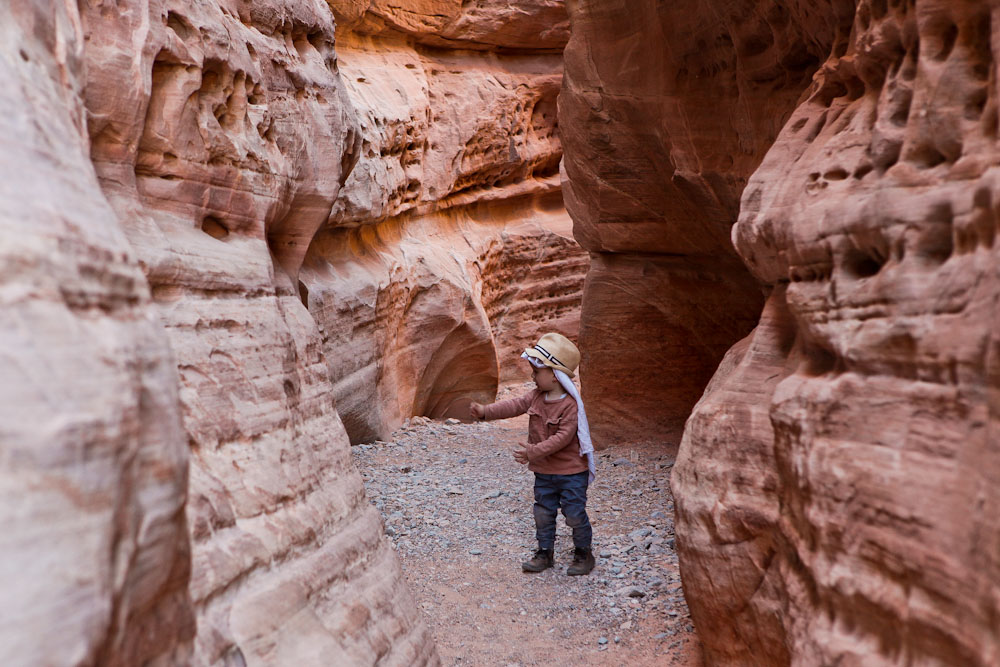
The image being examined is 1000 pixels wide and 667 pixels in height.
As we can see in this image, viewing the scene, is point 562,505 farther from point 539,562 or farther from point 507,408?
point 507,408

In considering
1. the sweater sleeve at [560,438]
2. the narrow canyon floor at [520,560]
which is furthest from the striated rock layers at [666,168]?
the sweater sleeve at [560,438]

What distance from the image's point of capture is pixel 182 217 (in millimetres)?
3377

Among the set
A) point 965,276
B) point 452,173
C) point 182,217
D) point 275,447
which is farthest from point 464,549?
point 452,173

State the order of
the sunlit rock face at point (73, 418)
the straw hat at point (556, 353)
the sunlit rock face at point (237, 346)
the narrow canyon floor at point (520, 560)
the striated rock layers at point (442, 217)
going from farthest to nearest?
the striated rock layers at point (442, 217) → the straw hat at point (556, 353) → the narrow canyon floor at point (520, 560) → the sunlit rock face at point (237, 346) → the sunlit rock face at point (73, 418)

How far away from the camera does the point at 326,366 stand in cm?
414

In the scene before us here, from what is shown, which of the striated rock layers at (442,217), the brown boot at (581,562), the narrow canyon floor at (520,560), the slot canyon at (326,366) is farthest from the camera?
the striated rock layers at (442,217)

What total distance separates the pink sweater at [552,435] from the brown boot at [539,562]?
0.63 metres

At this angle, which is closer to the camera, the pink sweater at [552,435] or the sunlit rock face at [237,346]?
the sunlit rock face at [237,346]

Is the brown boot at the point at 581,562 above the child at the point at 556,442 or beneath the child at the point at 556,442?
beneath

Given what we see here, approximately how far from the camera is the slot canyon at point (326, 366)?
1744 mm

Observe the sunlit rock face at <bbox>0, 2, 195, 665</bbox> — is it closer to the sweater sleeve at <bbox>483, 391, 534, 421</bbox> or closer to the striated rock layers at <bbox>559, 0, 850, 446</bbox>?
the sweater sleeve at <bbox>483, 391, 534, 421</bbox>

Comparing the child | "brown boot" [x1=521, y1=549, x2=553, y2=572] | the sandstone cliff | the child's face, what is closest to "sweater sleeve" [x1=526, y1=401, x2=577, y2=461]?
the child

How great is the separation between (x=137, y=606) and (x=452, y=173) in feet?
33.7

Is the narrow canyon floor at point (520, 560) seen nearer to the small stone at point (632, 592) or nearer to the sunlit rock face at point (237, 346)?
the small stone at point (632, 592)
